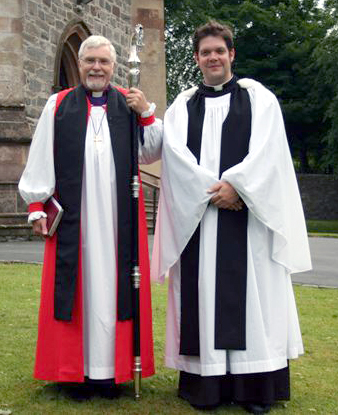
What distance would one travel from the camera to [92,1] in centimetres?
1784

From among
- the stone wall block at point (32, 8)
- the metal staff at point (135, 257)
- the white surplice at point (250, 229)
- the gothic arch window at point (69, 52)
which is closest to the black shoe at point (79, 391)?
the metal staff at point (135, 257)

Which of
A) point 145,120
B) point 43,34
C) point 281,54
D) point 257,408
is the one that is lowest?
point 257,408

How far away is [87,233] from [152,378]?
1309 millimetres

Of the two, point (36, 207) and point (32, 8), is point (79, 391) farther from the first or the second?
point (32, 8)

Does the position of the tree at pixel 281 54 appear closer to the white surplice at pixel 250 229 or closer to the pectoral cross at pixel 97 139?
the white surplice at pixel 250 229

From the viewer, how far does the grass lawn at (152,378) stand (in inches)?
182

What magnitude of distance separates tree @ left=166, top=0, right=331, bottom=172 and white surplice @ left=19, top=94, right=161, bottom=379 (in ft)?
105

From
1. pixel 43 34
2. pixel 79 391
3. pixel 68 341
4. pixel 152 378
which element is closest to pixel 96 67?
pixel 68 341

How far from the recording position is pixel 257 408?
4.58 m

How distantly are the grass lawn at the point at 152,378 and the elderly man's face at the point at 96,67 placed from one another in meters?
2.07

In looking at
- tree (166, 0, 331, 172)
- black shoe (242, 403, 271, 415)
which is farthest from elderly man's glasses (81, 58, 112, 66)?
tree (166, 0, 331, 172)

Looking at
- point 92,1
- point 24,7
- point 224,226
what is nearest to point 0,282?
point 224,226

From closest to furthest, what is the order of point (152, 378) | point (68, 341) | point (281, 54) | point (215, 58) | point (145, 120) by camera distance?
point (68, 341), point (215, 58), point (145, 120), point (152, 378), point (281, 54)

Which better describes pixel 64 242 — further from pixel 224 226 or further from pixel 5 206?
pixel 5 206
